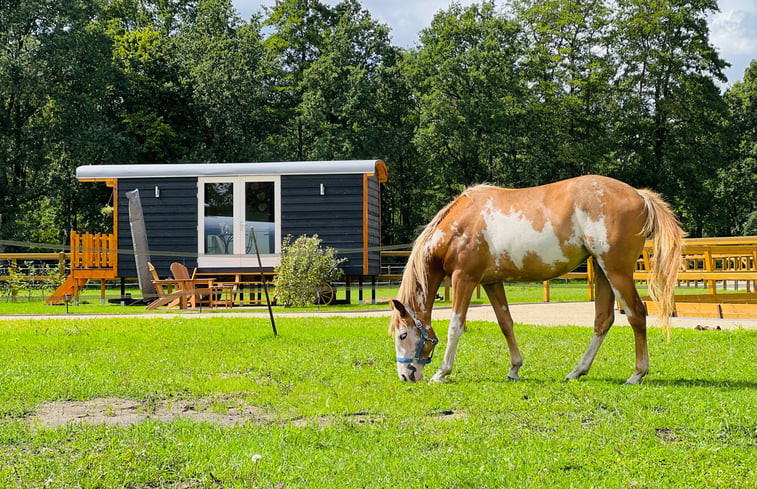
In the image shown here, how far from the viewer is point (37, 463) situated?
349 centimetres

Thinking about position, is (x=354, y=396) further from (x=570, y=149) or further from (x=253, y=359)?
(x=570, y=149)

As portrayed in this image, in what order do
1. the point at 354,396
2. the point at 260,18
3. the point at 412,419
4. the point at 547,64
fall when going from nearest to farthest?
the point at 412,419 → the point at 354,396 → the point at 547,64 → the point at 260,18

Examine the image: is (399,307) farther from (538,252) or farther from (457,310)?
(538,252)

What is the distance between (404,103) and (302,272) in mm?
23941

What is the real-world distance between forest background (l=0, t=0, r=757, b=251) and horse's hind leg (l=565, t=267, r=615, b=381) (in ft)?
89.2

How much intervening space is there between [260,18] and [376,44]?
744 cm

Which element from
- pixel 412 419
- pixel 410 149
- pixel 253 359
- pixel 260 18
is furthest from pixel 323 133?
pixel 412 419

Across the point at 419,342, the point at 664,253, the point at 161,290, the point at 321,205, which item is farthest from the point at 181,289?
the point at 664,253

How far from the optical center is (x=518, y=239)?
585cm

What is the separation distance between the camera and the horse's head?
5.81m

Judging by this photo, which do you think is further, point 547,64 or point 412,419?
point 547,64

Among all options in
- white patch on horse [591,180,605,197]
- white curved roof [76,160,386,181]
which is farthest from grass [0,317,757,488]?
white curved roof [76,160,386,181]

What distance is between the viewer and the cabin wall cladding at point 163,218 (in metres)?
16.6

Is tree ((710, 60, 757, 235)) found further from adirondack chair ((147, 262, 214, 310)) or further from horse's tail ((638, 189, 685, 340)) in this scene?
horse's tail ((638, 189, 685, 340))
